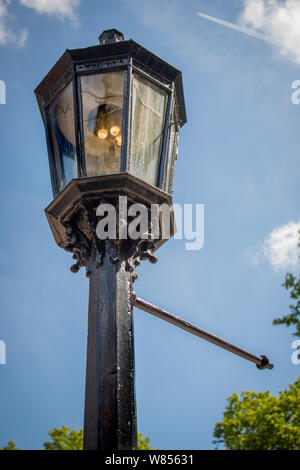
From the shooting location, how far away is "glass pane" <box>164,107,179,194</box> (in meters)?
3.60

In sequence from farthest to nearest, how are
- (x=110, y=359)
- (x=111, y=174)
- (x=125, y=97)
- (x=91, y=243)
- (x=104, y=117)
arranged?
(x=104, y=117), (x=125, y=97), (x=91, y=243), (x=111, y=174), (x=110, y=359)

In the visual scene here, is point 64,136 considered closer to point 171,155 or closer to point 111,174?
point 111,174

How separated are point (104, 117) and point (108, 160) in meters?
0.31

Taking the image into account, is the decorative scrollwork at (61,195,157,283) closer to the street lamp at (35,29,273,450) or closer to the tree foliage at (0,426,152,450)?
the street lamp at (35,29,273,450)

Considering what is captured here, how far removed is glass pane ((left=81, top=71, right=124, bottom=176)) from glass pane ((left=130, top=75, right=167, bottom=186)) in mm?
127

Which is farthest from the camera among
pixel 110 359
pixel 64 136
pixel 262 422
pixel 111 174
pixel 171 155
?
pixel 262 422

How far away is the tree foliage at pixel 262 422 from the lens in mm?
17500

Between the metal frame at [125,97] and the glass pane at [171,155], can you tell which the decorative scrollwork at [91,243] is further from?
the glass pane at [171,155]

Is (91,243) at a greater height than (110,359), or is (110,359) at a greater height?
(91,243)

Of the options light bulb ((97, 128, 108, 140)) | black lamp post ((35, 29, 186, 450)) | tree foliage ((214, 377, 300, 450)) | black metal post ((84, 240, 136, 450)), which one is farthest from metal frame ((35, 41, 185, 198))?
tree foliage ((214, 377, 300, 450))

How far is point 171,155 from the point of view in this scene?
3.81m

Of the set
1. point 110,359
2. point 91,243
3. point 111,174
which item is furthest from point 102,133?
point 110,359

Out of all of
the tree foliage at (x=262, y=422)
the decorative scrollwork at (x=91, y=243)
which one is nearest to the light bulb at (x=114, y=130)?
the decorative scrollwork at (x=91, y=243)
